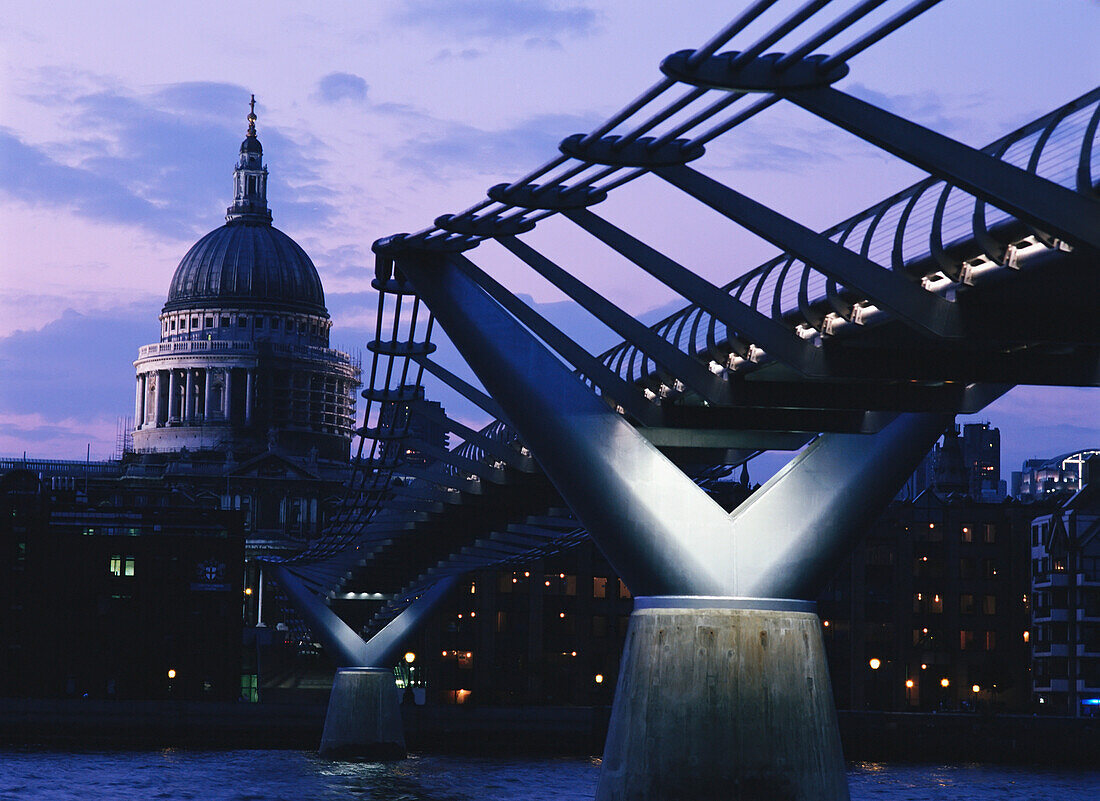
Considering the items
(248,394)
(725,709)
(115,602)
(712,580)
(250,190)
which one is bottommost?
(725,709)

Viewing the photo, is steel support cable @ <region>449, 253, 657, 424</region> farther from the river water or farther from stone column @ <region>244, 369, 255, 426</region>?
stone column @ <region>244, 369, 255, 426</region>


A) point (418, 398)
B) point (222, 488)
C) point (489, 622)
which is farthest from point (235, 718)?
point (222, 488)

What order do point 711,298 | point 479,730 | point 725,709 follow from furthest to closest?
1. point 479,730
2. point 725,709
3. point 711,298

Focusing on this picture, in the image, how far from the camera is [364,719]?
6925cm

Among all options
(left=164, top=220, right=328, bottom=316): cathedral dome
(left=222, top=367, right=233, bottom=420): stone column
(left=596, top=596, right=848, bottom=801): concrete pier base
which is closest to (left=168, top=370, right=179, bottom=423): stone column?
(left=222, top=367, right=233, bottom=420): stone column

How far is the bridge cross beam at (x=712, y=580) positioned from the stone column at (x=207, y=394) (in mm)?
146765

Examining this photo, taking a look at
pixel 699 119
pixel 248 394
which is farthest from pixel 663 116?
pixel 248 394

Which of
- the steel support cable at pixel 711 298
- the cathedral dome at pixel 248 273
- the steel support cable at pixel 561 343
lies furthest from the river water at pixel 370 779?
the cathedral dome at pixel 248 273

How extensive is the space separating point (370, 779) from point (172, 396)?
116 metres

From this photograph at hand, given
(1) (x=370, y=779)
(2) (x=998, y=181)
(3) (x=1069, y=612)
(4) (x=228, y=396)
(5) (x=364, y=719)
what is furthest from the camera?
(4) (x=228, y=396)

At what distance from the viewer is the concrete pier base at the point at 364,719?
6825 cm

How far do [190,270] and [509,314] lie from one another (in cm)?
15810

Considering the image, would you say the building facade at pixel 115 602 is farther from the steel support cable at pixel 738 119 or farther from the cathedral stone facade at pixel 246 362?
the steel support cable at pixel 738 119

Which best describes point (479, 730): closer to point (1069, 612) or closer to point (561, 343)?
point (1069, 612)
